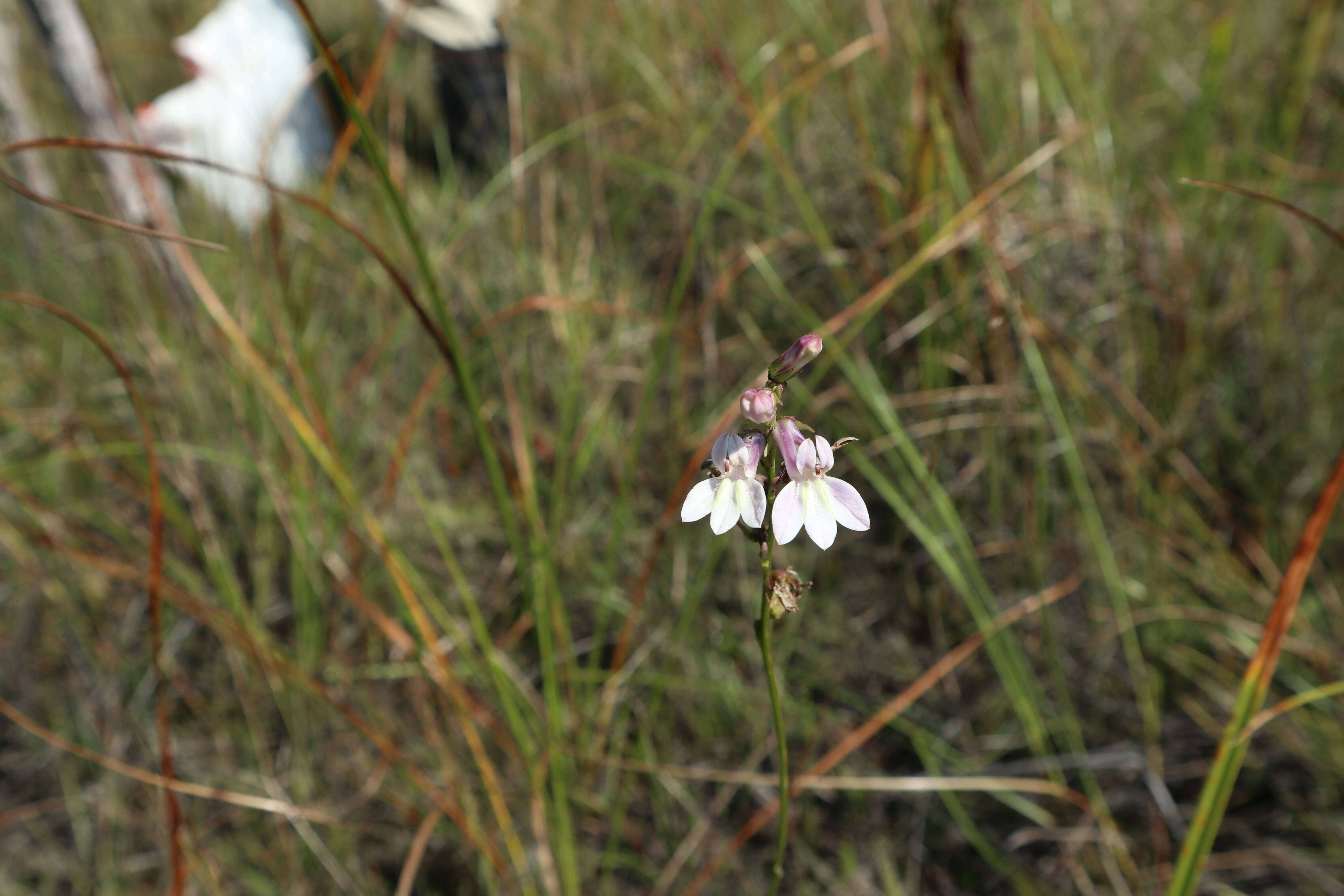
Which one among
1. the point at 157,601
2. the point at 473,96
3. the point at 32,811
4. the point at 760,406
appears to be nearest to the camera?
the point at 760,406

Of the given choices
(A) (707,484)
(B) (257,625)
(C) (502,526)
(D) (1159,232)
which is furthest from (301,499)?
(D) (1159,232)

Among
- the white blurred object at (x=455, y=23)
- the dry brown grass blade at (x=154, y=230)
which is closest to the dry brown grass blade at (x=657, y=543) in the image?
the dry brown grass blade at (x=154, y=230)

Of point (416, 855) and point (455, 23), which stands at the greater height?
point (455, 23)

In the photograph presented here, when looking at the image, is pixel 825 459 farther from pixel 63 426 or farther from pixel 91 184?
pixel 91 184

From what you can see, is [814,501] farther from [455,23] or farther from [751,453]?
[455,23]

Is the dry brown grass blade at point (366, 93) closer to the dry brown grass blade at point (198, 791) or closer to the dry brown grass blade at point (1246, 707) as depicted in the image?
the dry brown grass blade at point (198, 791)

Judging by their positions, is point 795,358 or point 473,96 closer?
point 795,358

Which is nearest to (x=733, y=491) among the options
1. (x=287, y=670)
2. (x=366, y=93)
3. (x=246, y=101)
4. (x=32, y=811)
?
(x=287, y=670)
